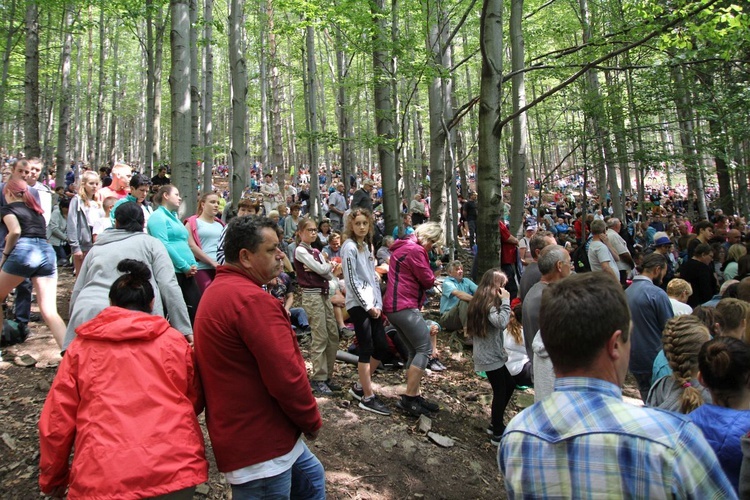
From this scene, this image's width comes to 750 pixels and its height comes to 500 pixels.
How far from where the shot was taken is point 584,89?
1352 centimetres

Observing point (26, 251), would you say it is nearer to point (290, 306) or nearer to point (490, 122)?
point (290, 306)

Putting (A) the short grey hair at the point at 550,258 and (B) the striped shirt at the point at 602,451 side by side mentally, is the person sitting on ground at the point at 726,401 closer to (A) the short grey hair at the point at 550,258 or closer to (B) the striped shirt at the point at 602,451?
(B) the striped shirt at the point at 602,451

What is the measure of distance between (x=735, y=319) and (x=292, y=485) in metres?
3.25

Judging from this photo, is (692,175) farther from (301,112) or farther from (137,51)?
(137,51)

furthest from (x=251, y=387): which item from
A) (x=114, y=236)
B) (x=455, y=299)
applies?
(x=455, y=299)

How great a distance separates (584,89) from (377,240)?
260 inches

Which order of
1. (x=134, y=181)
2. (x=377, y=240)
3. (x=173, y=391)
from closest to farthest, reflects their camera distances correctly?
(x=173, y=391)
(x=134, y=181)
(x=377, y=240)

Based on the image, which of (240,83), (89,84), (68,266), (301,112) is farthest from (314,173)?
(301,112)

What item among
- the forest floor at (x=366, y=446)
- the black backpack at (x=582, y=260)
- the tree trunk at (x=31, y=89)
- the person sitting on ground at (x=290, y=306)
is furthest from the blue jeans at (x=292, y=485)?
the tree trunk at (x=31, y=89)

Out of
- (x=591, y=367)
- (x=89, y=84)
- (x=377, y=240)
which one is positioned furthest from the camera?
(x=89, y=84)

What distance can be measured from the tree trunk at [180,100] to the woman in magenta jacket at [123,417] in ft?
18.9

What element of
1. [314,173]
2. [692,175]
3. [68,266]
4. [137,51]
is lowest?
[68,266]

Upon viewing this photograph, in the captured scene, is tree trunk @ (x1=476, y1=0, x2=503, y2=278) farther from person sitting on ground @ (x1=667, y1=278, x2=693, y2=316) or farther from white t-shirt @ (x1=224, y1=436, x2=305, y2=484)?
white t-shirt @ (x1=224, y1=436, x2=305, y2=484)

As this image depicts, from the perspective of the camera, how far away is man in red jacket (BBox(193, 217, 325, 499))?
2273 mm
